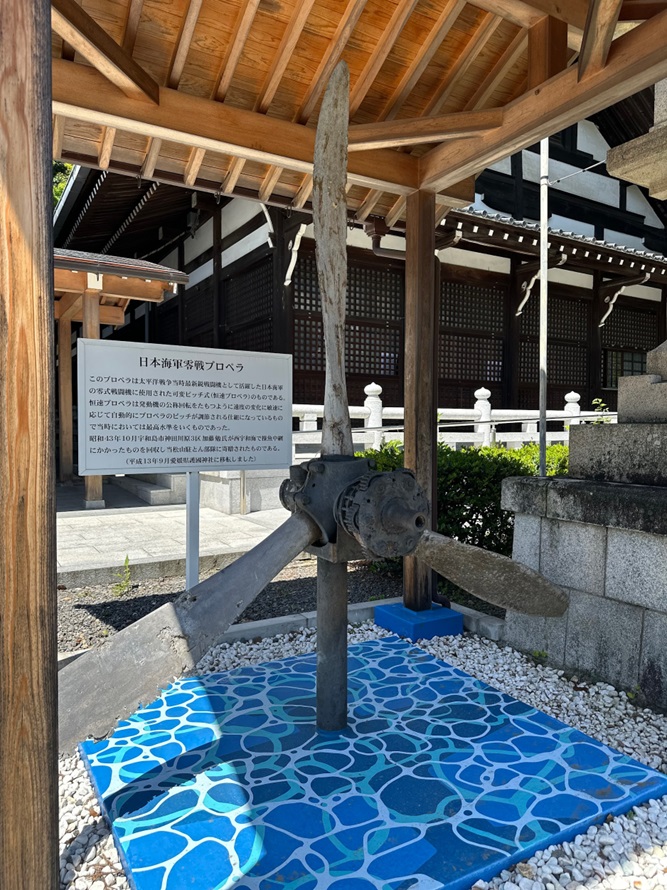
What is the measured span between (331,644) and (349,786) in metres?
0.62

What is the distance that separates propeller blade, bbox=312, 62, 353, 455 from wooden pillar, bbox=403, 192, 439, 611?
149 centimetres

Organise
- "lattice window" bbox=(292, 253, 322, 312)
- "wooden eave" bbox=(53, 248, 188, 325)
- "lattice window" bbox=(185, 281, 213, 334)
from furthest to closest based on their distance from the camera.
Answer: "lattice window" bbox=(185, 281, 213, 334) < "lattice window" bbox=(292, 253, 322, 312) < "wooden eave" bbox=(53, 248, 188, 325)

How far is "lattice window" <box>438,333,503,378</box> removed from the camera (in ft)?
38.0

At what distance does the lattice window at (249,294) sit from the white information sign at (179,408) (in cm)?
603

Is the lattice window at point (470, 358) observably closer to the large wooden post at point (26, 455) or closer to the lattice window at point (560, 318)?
the lattice window at point (560, 318)

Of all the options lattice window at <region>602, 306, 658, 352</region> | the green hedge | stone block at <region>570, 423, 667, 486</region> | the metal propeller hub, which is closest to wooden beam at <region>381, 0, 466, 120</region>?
stone block at <region>570, 423, 667, 486</region>

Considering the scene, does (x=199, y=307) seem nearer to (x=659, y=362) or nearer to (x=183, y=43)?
(x=183, y=43)

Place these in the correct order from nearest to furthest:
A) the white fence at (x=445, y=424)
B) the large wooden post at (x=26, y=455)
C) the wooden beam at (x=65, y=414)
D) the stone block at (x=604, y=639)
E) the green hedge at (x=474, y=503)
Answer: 1. the large wooden post at (x=26, y=455)
2. the stone block at (x=604, y=639)
3. the green hedge at (x=474, y=503)
4. the white fence at (x=445, y=424)
5. the wooden beam at (x=65, y=414)

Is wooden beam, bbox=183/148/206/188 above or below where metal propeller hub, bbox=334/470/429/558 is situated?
above

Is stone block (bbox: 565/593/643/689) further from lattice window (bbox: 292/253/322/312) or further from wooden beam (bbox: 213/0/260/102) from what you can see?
lattice window (bbox: 292/253/322/312)

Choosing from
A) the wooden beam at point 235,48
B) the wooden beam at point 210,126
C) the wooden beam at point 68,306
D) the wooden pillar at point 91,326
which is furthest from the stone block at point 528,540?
the wooden beam at point 68,306

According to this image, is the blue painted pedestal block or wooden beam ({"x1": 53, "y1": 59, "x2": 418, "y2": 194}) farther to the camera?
the blue painted pedestal block

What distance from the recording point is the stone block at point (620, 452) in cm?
360

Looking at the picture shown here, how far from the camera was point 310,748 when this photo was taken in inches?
117
